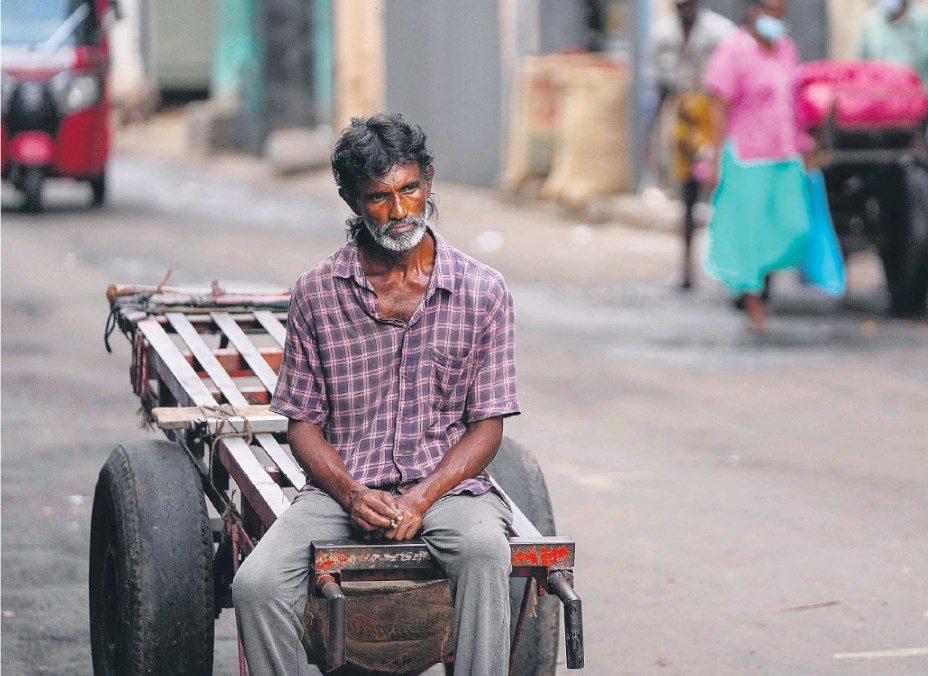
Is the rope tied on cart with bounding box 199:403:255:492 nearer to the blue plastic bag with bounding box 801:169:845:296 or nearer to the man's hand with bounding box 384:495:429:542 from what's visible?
the man's hand with bounding box 384:495:429:542

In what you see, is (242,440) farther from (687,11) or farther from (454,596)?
(687,11)

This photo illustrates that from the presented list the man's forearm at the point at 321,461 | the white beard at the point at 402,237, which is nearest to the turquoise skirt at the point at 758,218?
the white beard at the point at 402,237

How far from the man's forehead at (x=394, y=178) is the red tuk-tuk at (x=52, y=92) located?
1335cm

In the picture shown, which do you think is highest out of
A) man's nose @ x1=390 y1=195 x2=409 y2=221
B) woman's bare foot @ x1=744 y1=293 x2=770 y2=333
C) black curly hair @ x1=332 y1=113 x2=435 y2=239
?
black curly hair @ x1=332 y1=113 x2=435 y2=239

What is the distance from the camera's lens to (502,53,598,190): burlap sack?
58.1 ft

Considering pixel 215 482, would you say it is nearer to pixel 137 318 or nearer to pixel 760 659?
pixel 137 318

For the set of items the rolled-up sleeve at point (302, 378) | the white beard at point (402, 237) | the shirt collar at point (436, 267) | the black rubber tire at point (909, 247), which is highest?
the white beard at point (402, 237)

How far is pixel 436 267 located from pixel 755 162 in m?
6.50

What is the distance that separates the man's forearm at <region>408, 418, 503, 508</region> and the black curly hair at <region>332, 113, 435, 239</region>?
23.8 inches

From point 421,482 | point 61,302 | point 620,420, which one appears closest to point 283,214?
point 61,302

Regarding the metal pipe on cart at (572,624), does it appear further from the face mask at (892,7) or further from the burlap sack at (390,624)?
the face mask at (892,7)

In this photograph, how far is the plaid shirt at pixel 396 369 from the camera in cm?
380

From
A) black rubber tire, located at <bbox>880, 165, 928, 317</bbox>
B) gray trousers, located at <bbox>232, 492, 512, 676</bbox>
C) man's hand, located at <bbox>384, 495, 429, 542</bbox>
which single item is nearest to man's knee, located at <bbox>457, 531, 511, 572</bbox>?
gray trousers, located at <bbox>232, 492, 512, 676</bbox>

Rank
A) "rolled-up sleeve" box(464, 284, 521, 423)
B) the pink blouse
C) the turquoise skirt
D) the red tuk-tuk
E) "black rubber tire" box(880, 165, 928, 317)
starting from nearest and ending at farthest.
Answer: "rolled-up sleeve" box(464, 284, 521, 423)
the pink blouse
the turquoise skirt
"black rubber tire" box(880, 165, 928, 317)
the red tuk-tuk
